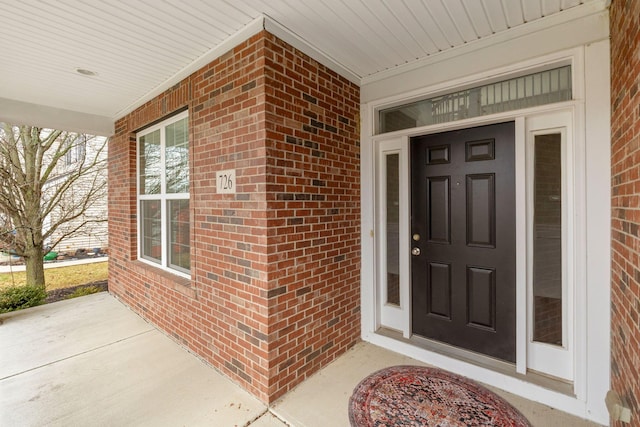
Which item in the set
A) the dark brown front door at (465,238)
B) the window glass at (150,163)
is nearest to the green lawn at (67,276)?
the window glass at (150,163)

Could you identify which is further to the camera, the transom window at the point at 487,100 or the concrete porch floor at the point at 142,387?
the transom window at the point at 487,100

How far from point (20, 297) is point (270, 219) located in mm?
4747

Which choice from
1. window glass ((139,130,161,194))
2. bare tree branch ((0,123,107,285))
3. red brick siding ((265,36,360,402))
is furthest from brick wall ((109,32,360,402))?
bare tree branch ((0,123,107,285))

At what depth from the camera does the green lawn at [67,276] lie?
5.81m

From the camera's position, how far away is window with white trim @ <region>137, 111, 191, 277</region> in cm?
325

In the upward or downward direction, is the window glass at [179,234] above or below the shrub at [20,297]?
above

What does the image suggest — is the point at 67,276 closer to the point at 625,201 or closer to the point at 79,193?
the point at 79,193

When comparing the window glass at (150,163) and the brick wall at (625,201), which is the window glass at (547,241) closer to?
the brick wall at (625,201)

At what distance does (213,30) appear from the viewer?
2.16m

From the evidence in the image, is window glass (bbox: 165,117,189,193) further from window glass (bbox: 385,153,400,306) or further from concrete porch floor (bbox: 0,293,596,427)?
window glass (bbox: 385,153,400,306)

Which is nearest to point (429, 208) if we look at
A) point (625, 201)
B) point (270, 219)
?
point (625, 201)

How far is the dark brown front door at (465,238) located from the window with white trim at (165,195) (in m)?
2.53

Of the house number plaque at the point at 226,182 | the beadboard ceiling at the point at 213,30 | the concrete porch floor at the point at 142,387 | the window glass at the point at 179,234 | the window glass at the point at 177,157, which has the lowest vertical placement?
the concrete porch floor at the point at 142,387

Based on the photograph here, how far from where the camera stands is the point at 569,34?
193 centimetres
